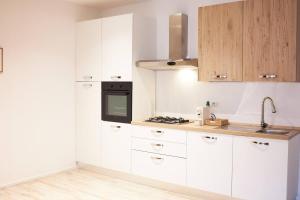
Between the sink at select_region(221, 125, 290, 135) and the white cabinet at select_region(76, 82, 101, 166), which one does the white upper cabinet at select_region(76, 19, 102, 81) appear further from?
the sink at select_region(221, 125, 290, 135)

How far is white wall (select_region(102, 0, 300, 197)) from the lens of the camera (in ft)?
11.4

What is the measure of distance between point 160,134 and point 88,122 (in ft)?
4.28

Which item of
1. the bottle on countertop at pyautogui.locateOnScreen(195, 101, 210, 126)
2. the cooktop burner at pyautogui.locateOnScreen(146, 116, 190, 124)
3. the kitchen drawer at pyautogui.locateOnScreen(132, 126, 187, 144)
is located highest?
the bottle on countertop at pyautogui.locateOnScreen(195, 101, 210, 126)

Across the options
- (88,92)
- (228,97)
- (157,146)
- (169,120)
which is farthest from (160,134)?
(88,92)

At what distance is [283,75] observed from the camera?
3.15m

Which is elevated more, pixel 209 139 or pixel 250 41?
pixel 250 41

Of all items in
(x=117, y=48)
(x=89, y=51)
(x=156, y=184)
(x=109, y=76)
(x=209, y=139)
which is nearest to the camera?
(x=209, y=139)

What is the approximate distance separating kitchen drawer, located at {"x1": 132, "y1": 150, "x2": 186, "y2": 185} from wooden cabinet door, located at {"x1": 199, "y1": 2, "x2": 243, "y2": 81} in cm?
104

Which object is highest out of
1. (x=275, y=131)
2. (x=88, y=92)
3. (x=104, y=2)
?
(x=104, y=2)

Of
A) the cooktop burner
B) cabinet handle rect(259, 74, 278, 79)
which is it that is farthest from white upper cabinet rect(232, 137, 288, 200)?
the cooktop burner

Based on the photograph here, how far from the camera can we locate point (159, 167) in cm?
388

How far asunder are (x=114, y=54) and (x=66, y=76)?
89cm

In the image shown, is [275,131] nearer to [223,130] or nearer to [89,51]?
[223,130]

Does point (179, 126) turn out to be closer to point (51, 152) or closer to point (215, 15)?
point (215, 15)
